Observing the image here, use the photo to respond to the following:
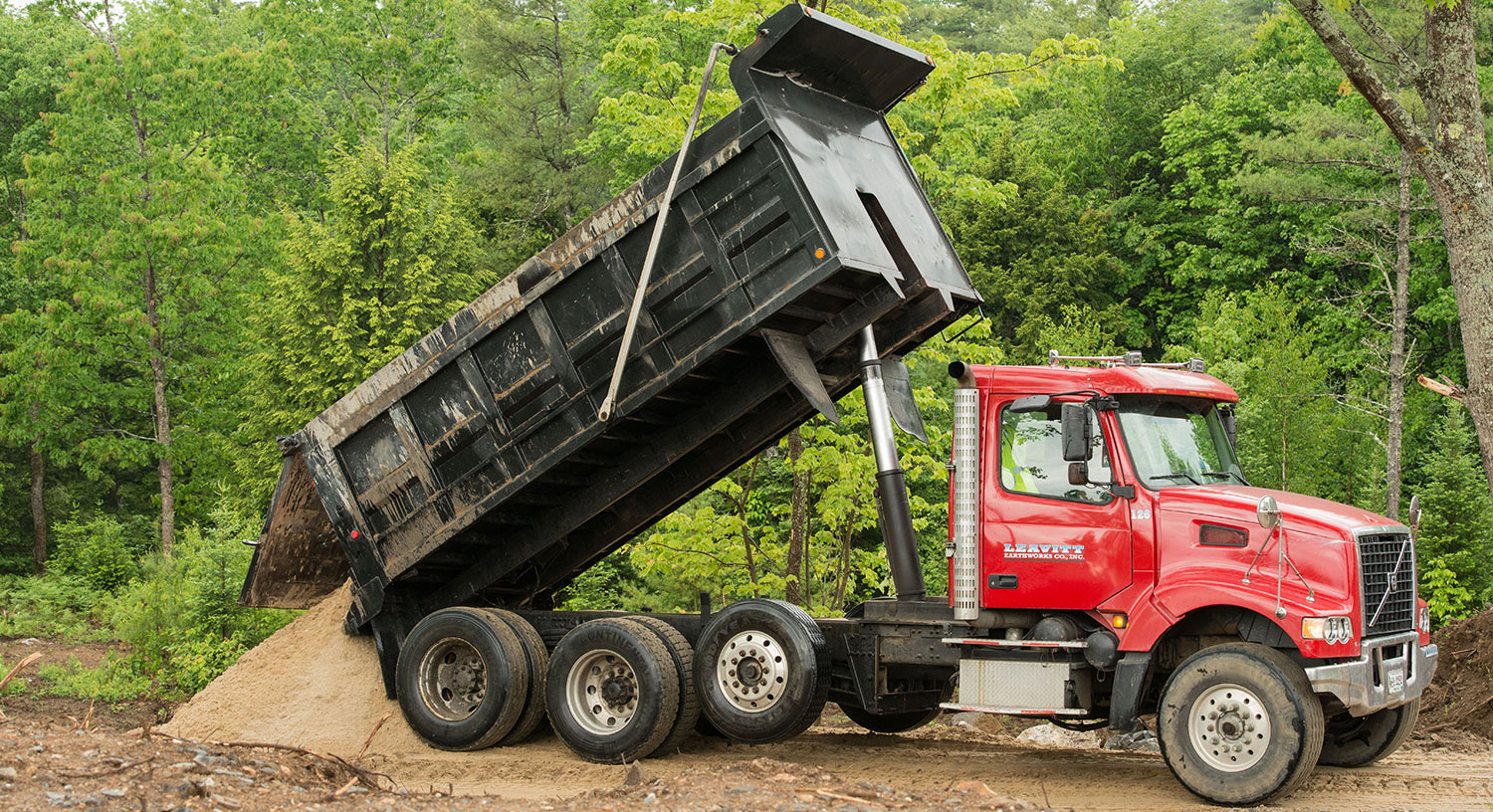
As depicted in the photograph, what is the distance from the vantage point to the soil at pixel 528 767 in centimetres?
592

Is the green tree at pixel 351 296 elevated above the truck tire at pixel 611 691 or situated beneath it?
elevated above

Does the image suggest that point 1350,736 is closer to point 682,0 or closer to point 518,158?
point 682,0

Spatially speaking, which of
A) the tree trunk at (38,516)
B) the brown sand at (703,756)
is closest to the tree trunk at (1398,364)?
the brown sand at (703,756)

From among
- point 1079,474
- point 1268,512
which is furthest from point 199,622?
point 1268,512

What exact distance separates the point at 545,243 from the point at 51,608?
12570 millimetres

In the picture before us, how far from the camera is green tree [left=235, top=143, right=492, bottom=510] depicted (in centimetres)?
1867

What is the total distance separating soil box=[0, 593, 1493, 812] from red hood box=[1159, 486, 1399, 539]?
5.04ft

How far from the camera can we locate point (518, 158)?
2881 centimetres

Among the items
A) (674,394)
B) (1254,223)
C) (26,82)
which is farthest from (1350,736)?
(26,82)

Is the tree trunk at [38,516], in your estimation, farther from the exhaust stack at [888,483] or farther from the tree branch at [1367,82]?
the tree branch at [1367,82]

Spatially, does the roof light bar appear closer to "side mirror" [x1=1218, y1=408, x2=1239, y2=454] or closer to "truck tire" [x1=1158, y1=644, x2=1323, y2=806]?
"side mirror" [x1=1218, y1=408, x2=1239, y2=454]

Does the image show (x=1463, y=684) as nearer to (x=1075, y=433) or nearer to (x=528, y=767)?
(x=1075, y=433)

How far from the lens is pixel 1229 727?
683 centimetres

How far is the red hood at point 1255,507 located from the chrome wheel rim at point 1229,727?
974 millimetres
